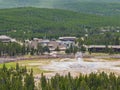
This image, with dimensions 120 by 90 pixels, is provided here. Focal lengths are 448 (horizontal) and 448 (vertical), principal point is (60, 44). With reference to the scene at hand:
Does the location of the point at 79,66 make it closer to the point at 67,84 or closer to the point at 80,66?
the point at 80,66

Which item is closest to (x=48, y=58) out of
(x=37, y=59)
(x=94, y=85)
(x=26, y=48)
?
(x=37, y=59)

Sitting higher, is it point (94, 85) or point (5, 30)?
point (94, 85)

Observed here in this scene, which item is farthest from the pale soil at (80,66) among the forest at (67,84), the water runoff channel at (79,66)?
the forest at (67,84)

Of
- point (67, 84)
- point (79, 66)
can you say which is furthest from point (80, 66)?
point (67, 84)

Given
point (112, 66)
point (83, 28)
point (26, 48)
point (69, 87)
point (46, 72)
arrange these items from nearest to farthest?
1. point (69, 87)
2. point (46, 72)
3. point (112, 66)
4. point (26, 48)
5. point (83, 28)

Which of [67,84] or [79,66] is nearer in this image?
[67,84]

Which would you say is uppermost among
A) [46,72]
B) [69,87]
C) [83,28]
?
[69,87]

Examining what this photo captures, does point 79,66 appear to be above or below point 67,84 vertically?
below

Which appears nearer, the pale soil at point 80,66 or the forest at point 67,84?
the forest at point 67,84

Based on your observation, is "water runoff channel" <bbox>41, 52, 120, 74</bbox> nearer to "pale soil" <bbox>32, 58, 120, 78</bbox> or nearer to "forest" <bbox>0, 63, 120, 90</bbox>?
"pale soil" <bbox>32, 58, 120, 78</bbox>

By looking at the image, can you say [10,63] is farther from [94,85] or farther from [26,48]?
[94,85]

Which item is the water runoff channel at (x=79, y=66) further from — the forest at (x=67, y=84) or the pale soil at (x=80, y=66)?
the forest at (x=67, y=84)
